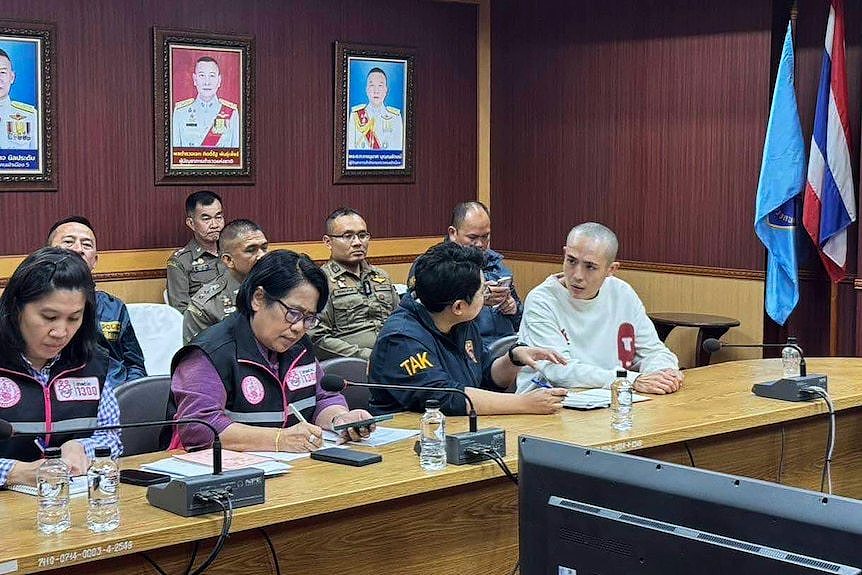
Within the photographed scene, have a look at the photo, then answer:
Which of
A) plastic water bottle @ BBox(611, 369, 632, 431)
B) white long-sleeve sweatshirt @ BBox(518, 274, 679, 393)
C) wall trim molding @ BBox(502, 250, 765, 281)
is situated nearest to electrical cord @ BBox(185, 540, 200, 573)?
plastic water bottle @ BBox(611, 369, 632, 431)

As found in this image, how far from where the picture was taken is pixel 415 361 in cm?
352

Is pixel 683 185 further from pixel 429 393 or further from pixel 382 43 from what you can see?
pixel 429 393

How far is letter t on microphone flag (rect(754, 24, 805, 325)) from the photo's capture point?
647 centimetres

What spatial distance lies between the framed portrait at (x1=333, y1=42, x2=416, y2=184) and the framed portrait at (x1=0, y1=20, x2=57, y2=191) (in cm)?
185

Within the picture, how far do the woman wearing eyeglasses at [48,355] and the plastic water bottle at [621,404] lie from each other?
57.1 inches

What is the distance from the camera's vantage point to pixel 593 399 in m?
3.68

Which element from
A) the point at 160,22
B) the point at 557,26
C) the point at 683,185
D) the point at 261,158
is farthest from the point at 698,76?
the point at 160,22

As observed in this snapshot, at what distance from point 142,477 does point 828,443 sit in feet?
7.48

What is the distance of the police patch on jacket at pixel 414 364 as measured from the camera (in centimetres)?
351

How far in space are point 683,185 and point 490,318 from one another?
2.16 meters

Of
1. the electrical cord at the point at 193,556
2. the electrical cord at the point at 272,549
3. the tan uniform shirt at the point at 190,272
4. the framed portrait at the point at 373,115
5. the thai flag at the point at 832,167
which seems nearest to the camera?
the electrical cord at the point at 193,556

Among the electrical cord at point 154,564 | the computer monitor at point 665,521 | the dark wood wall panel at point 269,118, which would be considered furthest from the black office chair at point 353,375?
the dark wood wall panel at point 269,118

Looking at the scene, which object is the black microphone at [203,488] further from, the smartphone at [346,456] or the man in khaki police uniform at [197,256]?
the man in khaki police uniform at [197,256]

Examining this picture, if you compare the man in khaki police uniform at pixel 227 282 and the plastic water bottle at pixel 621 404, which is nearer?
the plastic water bottle at pixel 621 404
